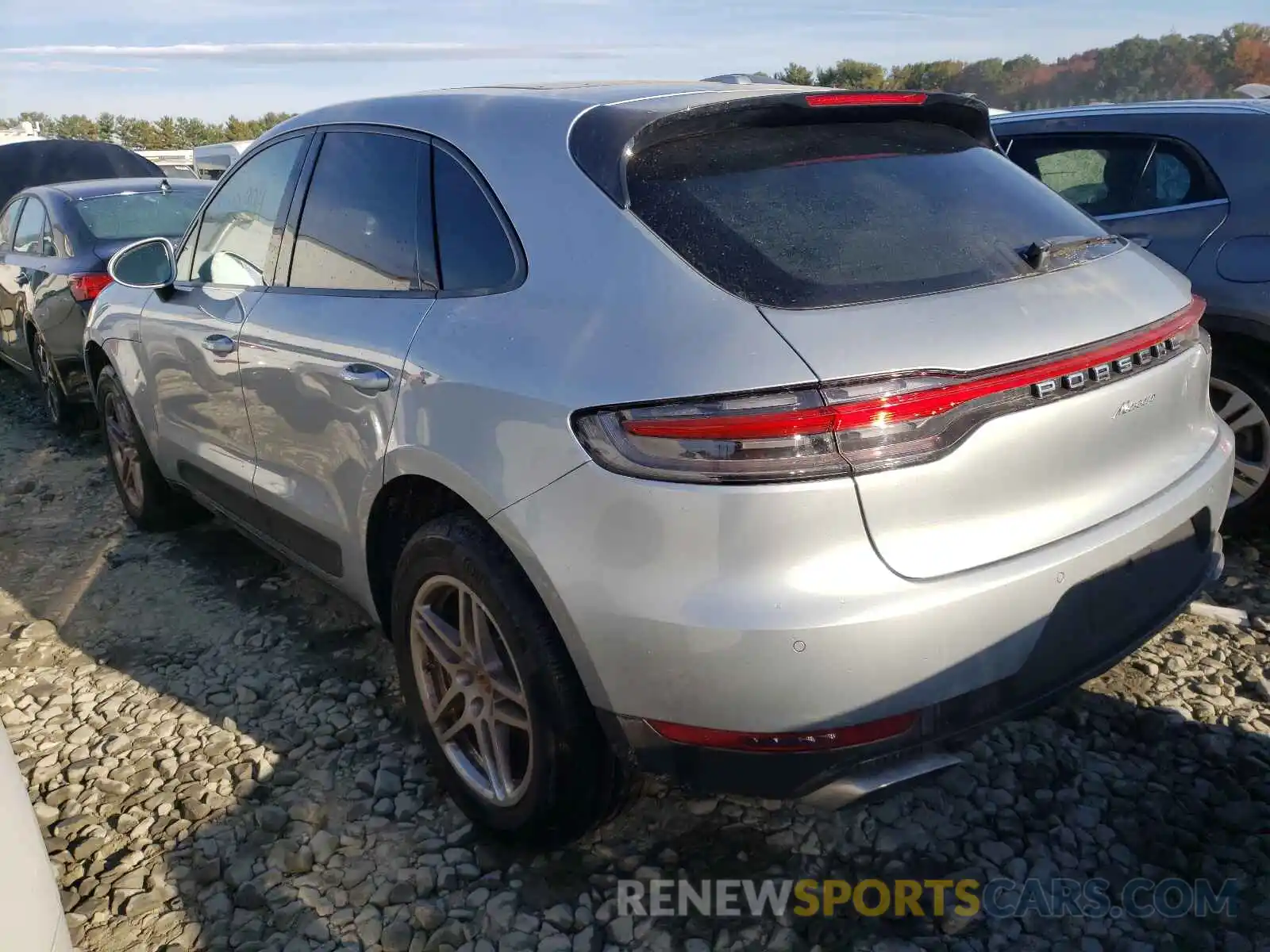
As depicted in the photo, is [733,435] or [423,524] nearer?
[733,435]

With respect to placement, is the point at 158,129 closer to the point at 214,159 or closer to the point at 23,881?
the point at 214,159

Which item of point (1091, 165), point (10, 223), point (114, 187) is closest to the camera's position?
point (1091, 165)

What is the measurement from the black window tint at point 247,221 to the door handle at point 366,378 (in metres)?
0.75

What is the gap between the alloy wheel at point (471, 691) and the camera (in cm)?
240

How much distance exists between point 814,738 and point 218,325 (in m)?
2.41

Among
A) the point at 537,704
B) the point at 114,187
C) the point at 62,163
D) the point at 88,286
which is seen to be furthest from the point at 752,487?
the point at 62,163

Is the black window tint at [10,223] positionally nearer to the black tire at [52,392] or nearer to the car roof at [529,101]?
the black tire at [52,392]

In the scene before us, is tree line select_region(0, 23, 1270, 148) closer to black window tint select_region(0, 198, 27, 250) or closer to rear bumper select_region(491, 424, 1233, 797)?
black window tint select_region(0, 198, 27, 250)

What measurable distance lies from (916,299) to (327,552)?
1.82 m

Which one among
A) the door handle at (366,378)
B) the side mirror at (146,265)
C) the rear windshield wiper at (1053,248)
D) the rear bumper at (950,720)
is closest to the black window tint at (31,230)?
the side mirror at (146,265)

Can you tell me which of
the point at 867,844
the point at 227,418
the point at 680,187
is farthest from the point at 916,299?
the point at 227,418

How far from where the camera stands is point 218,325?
3.38m

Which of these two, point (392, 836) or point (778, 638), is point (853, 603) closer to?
point (778, 638)

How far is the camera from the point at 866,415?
1849 mm
